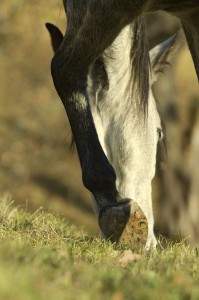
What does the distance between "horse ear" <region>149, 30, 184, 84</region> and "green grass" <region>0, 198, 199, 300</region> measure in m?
2.17

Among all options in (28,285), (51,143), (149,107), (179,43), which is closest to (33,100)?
(51,143)

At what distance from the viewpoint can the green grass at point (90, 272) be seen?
2309 mm

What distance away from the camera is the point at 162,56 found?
5578 millimetres

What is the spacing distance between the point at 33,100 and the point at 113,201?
11.1m

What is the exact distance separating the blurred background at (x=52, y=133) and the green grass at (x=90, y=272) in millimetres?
4702

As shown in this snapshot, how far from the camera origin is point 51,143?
14.7 metres

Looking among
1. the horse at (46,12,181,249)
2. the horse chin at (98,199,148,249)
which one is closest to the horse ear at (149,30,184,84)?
the horse at (46,12,181,249)

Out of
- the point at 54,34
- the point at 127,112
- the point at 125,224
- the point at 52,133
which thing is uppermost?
the point at 54,34

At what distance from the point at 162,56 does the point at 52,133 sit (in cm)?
894

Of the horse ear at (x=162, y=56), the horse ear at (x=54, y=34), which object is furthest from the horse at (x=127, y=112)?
the horse ear at (x=162, y=56)

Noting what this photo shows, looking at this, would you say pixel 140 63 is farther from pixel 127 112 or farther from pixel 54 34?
pixel 54 34

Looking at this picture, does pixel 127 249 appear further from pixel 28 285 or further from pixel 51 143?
pixel 51 143

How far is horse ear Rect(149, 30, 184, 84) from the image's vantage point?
554 cm

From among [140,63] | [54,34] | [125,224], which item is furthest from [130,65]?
[125,224]
